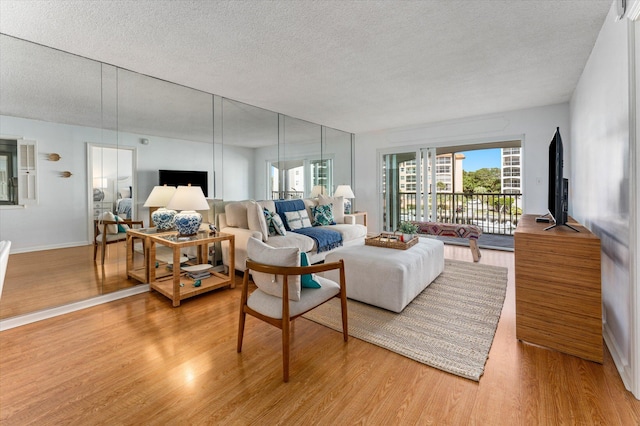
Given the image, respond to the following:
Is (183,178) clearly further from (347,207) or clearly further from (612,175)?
(612,175)

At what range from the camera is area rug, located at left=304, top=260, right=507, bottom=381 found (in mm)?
1899

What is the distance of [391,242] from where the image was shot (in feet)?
10.2

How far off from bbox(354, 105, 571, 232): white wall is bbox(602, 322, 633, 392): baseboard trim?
3117 mm

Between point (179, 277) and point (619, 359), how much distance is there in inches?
131

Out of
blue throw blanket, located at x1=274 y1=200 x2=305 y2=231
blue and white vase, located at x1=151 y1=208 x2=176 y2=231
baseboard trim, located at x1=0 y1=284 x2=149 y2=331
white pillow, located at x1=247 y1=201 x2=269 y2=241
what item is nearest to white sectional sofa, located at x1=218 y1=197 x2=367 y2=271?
white pillow, located at x1=247 y1=201 x2=269 y2=241

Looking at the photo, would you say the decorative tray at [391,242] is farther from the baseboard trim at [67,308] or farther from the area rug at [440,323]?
the baseboard trim at [67,308]

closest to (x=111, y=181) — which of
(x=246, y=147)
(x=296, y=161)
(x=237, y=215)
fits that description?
(x=237, y=215)

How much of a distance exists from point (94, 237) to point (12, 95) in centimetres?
139

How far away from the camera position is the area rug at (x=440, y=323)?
190 centimetres

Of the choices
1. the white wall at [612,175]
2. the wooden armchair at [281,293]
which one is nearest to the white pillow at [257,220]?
the wooden armchair at [281,293]

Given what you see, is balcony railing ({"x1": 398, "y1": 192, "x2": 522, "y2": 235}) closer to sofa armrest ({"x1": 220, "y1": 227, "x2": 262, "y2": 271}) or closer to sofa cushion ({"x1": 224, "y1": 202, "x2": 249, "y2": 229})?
sofa cushion ({"x1": 224, "y1": 202, "x2": 249, "y2": 229})

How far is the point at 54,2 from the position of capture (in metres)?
1.96

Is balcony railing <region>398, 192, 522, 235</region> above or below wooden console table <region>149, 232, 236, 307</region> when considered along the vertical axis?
above

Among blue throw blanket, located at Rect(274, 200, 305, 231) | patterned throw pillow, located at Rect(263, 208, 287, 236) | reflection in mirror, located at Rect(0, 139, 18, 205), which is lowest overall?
patterned throw pillow, located at Rect(263, 208, 287, 236)
